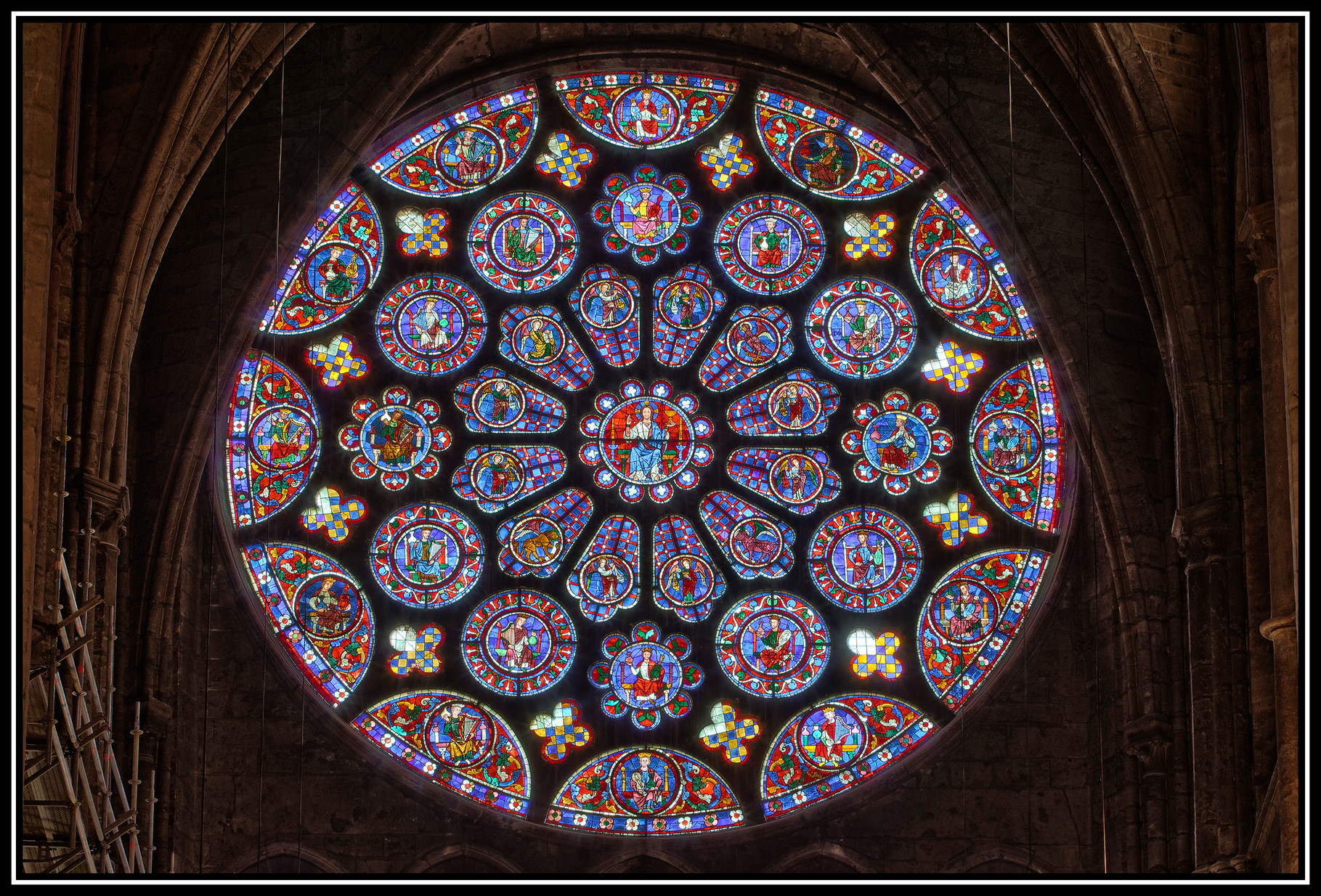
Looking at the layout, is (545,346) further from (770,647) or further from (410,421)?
(770,647)

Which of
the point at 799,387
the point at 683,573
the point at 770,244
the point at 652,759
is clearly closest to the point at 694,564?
the point at 683,573

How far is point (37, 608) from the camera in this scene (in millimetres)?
15242

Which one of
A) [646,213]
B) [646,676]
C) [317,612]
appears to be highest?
[646,213]

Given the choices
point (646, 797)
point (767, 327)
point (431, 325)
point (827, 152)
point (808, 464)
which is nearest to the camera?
point (646, 797)

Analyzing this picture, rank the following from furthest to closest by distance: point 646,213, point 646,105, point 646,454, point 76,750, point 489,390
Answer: point 646,105
point 646,213
point 489,390
point 646,454
point 76,750

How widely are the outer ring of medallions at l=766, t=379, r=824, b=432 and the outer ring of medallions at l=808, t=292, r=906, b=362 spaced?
28 cm

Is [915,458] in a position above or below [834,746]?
above

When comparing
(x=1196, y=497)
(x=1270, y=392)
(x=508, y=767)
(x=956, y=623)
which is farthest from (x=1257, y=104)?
(x=508, y=767)

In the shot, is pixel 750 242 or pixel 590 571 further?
pixel 750 242

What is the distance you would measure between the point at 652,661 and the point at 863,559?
1.96m

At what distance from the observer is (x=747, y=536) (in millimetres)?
21672

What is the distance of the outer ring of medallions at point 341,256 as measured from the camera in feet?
72.8

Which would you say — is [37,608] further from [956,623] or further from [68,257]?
[956,623]

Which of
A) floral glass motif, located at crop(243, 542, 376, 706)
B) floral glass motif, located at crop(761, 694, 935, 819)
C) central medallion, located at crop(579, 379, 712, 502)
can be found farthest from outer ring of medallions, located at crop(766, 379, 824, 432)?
floral glass motif, located at crop(243, 542, 376, 706)
